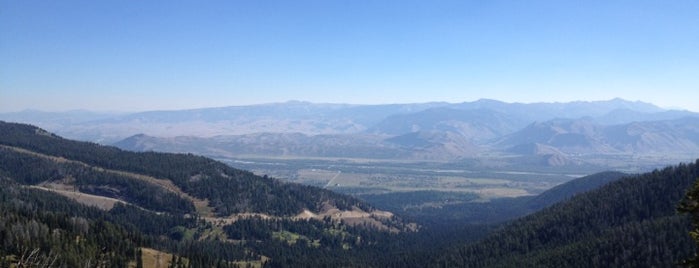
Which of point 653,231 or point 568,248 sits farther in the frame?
point 568,248

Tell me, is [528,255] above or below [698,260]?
below

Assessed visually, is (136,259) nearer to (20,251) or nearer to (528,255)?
(20,251)

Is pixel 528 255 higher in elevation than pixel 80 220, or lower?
lower

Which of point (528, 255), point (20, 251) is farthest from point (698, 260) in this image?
point (528, 255)

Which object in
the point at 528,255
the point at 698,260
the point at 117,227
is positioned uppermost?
the point at 698,260

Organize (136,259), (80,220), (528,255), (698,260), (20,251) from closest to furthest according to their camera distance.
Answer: (698,260) → (20,251) → (136,259) → (80,220) → (528,255)

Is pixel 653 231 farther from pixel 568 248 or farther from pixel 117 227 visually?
pixel 117 227

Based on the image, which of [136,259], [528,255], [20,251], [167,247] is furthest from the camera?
[528,255]

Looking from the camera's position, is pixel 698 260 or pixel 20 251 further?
pixel 20 251

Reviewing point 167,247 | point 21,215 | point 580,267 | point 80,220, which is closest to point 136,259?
point 80,220
